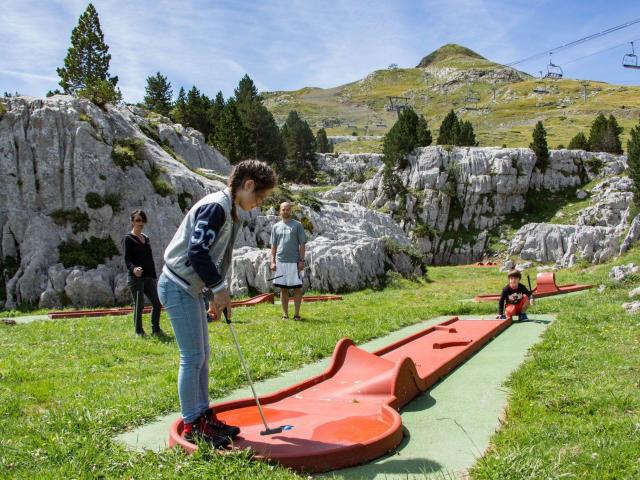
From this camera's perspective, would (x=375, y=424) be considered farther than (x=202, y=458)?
Yes

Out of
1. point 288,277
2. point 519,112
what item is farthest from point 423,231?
point 519,112

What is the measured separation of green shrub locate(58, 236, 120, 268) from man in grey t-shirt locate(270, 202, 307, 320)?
39.4ft

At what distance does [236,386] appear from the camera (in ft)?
21.1

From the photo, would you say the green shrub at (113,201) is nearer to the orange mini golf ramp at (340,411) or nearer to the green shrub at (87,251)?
the green shrub at (87,251)

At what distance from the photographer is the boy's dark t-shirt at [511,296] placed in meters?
11.7

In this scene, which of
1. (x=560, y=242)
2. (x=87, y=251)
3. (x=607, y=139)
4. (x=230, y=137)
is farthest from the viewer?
(x=607, y=139)

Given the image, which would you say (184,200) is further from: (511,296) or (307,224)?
(511,296)

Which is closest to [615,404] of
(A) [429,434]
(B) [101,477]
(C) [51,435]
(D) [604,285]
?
(A) [429,434]

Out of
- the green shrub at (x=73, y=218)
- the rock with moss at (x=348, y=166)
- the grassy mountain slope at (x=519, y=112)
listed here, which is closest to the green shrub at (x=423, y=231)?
the rock with moss at (x=348, y=166)

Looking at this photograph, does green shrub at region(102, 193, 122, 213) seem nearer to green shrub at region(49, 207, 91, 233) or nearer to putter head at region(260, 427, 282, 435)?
green shrub at region(49, 207, 91, 233)

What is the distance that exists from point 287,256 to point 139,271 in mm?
3195

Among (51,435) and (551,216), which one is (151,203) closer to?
(51,435)

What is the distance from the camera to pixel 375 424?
4.64 m

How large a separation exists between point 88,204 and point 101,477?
20781mm
